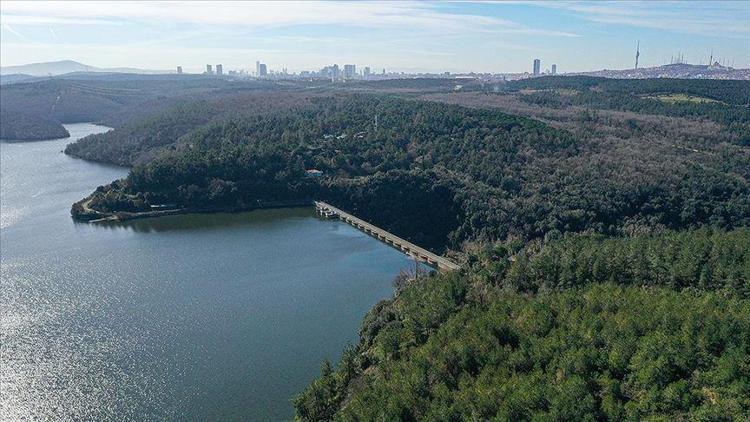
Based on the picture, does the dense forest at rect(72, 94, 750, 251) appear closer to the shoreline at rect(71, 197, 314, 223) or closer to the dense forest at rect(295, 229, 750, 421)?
the shoreline at rect(71, 197, 314, 223)

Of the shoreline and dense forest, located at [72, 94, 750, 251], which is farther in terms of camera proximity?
the shoreline

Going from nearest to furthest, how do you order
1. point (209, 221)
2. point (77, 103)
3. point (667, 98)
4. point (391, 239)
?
point (391, 239)
point (209, 221)
point (667, 98)
point (77, 103)

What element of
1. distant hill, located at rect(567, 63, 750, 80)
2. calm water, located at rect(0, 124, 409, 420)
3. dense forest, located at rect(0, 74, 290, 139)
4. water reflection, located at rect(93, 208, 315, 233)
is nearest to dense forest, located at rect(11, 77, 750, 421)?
water reflection, located at rect(93, 208, 315, 233)

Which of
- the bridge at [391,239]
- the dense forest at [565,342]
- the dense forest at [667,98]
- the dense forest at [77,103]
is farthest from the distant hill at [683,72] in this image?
the dense forest at [565,342]

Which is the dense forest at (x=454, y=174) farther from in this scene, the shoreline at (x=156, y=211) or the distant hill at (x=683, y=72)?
the distant hill at (x=683, y=72)

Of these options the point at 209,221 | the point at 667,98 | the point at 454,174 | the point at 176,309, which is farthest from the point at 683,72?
the point at 176,309

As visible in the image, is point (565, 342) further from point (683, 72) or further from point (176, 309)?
point (683, 72)

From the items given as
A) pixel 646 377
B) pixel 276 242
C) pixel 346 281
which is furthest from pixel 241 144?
pixel 646 377
